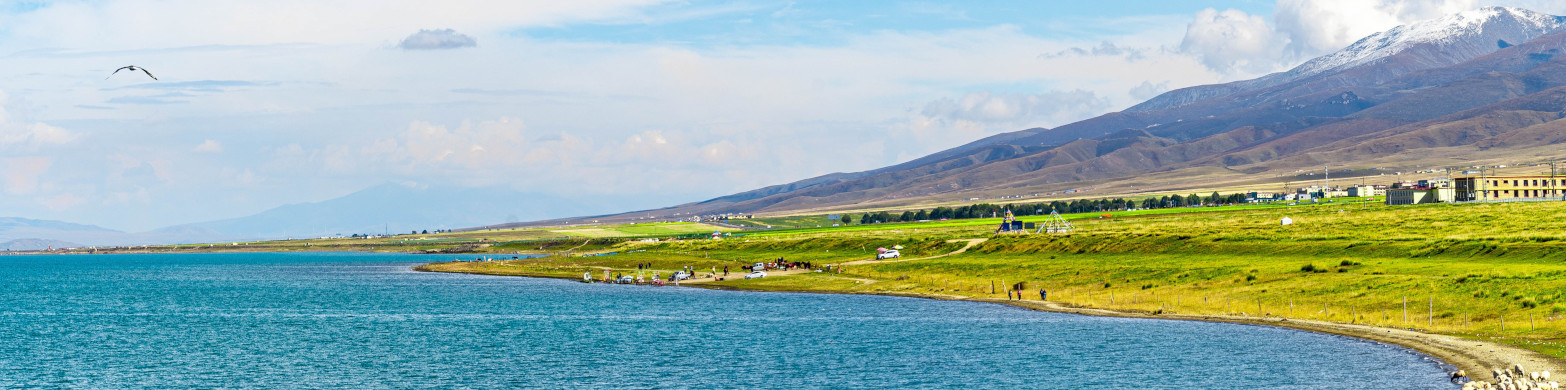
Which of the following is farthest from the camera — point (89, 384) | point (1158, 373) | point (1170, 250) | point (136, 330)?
point (1170, 250)

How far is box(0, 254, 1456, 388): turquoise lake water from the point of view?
59844mm

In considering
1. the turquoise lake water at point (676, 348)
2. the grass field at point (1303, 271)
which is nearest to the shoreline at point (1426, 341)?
the turquoise lake water at point (676, 348)

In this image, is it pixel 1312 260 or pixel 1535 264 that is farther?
pixel 1312 260

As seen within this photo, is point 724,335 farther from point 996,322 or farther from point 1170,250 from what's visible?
point 1170,250

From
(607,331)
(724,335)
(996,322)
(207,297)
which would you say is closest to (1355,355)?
(996,322)

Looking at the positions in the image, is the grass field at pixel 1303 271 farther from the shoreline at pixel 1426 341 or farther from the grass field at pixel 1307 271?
the shoreline at pixel 1426 341

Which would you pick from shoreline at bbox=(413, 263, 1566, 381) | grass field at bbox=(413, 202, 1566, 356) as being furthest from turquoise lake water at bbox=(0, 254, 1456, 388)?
grass field at bbox=(413, 202, 1566, 356)

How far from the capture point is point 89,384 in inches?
2478

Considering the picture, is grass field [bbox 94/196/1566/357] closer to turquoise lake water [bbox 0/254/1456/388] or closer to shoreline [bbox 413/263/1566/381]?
shoreline [bbox 413/263/1566/381]

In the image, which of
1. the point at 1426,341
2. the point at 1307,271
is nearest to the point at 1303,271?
the point at 1307,271

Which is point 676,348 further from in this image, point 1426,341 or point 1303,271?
point 1303,271

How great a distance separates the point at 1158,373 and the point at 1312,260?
55483mm

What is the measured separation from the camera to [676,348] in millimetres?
74188

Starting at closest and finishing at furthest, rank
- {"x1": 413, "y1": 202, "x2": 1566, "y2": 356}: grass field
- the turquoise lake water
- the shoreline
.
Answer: the shoreline < the turquoise lake water < {"x1": 413, "y1": 202, "x2": 1566, "y2": 356}: grass field
